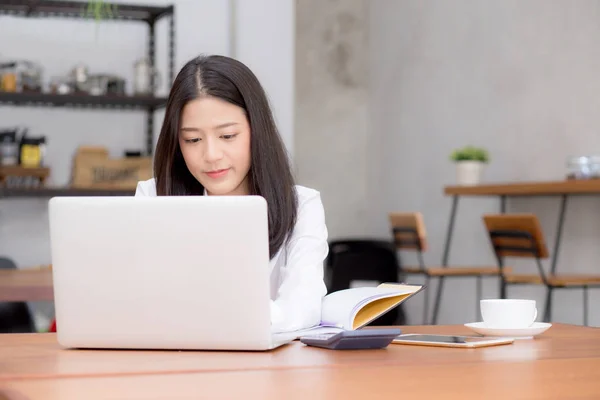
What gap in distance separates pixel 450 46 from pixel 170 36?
Answer: 242 centimetres

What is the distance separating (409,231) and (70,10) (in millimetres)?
2315

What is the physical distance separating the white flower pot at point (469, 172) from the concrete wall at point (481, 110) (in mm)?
306

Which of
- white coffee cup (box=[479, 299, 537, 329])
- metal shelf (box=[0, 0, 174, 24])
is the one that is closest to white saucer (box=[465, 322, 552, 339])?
white coffee cup (box=[479, 299, 537, 329])

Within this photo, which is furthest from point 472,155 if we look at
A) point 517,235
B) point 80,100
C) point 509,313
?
point 509,313

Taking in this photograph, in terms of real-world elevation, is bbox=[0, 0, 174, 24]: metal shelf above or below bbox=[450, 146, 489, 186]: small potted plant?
above

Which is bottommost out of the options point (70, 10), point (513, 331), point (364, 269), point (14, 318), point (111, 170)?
point (364, 269)

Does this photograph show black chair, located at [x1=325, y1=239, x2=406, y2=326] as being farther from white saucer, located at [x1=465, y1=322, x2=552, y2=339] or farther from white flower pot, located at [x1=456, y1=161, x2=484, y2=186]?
white saucer, located at [x1=465, y1=322, x2=552, y2=339]

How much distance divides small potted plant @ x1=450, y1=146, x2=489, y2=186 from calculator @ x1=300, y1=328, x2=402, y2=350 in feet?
14.3

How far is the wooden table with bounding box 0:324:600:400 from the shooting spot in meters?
0.99

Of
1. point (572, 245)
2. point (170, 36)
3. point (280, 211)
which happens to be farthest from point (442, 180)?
point (280, 211)

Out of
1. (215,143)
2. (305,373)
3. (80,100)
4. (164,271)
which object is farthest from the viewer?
(80,100)

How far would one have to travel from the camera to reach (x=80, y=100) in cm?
479

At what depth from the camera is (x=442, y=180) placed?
664cm

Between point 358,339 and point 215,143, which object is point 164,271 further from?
point 215,143
